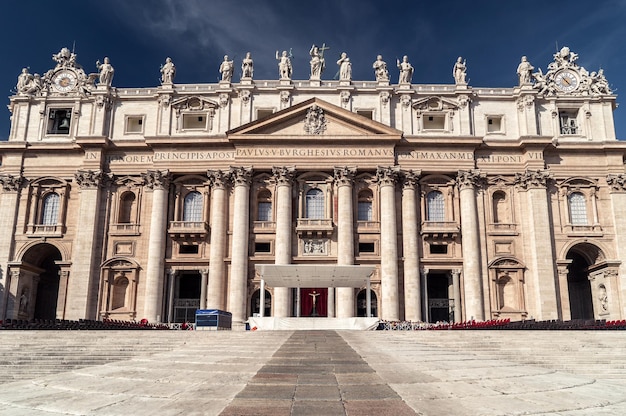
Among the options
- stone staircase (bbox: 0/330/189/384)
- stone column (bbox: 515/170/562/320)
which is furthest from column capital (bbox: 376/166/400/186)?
stone staircase (bbox: 0/330/189/384)

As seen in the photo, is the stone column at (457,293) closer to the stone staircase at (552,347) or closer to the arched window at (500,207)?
the arched window at (500,207)

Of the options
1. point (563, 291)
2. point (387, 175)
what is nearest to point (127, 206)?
point (387, 175)

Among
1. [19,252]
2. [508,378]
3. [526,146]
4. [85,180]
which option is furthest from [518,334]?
[19,252]

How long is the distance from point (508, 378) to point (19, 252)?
154 feet

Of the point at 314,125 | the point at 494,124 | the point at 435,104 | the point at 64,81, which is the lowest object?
the point at 314,125

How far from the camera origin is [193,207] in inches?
1928

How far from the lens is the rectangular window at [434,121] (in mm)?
50641

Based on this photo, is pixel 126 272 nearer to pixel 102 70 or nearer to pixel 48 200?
pixel 48 200

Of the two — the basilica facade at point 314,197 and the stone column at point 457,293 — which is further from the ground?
the basilica facade at point 314,197

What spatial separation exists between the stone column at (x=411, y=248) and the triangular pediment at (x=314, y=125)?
4655 mm

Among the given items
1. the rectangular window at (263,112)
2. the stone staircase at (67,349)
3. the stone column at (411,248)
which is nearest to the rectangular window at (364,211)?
the stone column at (411,248)

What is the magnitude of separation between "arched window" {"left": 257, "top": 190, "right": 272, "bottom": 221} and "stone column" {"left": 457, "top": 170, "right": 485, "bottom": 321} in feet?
55.6

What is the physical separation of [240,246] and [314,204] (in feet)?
25.4

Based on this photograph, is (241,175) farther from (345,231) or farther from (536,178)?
(536,178)
